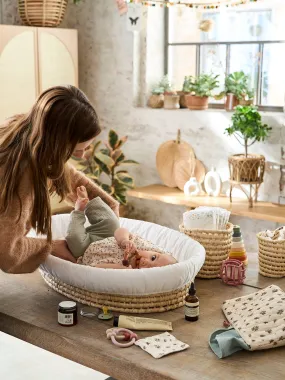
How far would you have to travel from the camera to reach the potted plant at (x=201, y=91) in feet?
15.4

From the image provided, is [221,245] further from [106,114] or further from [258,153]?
[106,114]

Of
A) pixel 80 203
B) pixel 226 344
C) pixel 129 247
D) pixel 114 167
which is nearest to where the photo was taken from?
pixel 226 344

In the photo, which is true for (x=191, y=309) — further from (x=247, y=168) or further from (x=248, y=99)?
(x=248, y=99)

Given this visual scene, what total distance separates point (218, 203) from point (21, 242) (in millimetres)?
2400

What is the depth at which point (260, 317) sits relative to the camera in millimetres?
1963

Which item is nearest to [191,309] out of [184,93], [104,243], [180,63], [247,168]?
[104,243]

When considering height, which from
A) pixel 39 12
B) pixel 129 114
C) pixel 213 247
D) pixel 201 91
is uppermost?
pixel 39 12

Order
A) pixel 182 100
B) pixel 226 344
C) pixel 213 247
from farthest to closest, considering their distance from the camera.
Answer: pixel 182 100, pixel 213 247, pixel 226 344

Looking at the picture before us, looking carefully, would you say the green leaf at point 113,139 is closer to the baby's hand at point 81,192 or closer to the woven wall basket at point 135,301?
the baby's hand at point 81,192

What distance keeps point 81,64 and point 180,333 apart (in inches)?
147

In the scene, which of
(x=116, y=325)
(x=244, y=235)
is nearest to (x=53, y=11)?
(x=244, y=235)

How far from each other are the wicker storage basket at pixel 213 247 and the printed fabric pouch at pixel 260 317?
11.8 inches

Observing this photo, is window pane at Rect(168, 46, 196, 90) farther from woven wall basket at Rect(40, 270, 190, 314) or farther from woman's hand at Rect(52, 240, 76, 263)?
woven wall basket at Rect(40, 270, 190, 314)

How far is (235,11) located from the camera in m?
4.64
